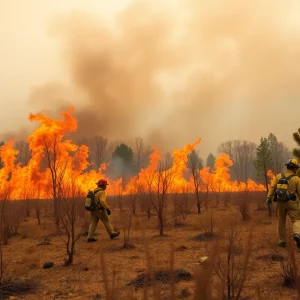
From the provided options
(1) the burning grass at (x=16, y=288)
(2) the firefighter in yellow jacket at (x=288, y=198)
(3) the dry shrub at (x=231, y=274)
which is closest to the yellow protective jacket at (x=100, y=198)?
(1) the burning grass at (x=16, y=288)

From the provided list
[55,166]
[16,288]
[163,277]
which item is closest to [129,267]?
[163,277]

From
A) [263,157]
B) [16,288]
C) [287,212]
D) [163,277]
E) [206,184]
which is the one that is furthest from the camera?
[263,157]

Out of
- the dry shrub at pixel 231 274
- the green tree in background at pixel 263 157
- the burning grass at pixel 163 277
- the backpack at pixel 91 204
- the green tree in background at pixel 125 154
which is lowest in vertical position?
the burning grass at pixel 163 277

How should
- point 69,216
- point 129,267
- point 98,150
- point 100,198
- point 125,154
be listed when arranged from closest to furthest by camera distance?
point 129,267 < point 69,216 < point 100,198 < point 125,154 < point 98,150

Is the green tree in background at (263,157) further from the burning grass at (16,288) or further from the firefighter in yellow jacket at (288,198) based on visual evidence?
the burning grass at (16,288)

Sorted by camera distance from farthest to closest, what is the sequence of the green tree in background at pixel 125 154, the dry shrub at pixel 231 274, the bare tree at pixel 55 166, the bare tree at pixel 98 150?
the bare tree at pixel 98 150 → the green tree in background at pixel 125 154 → the bare tree at pixel 55 166 → the dry shrub at pixel 231 274

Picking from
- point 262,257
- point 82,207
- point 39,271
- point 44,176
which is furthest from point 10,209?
point 44,176

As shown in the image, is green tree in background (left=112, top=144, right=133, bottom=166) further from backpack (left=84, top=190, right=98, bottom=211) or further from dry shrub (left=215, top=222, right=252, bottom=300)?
dry shrub (left=215, top=222, right=252, bottom=300)

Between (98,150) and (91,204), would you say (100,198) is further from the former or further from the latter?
(98,150)

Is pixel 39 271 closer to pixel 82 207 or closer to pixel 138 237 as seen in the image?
pixel 138 237

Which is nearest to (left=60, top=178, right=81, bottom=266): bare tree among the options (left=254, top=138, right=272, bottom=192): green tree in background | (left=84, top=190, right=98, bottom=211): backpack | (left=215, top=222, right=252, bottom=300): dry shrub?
(left=84, top=190, right=98, bottom=211): backpack

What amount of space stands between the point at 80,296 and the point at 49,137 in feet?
43.4

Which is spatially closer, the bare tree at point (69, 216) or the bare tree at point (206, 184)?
the bare tree at point (69, 216)

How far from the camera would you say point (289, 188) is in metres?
6.67
